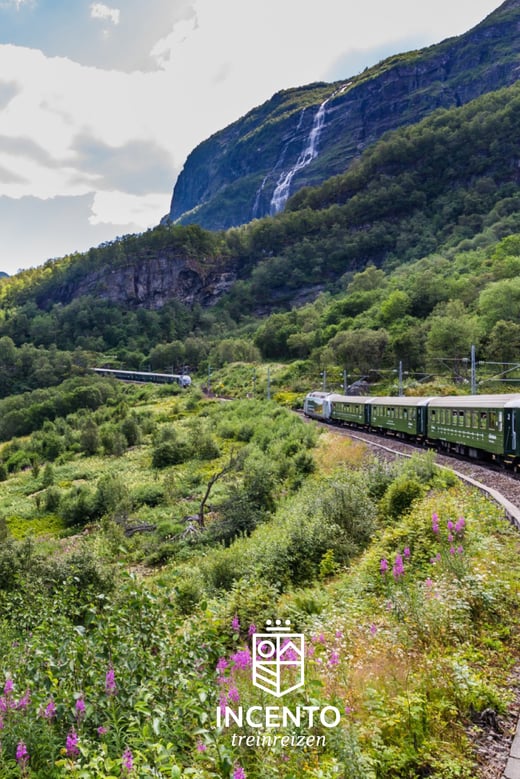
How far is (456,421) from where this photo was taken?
20.8 metres

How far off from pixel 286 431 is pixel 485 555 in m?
26.5

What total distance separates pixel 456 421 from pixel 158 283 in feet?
463

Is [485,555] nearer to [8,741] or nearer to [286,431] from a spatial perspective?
[8,741]

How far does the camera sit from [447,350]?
52062 millimetres

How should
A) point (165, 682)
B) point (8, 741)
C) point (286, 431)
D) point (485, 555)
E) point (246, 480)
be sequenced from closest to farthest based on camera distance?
1. point (8, 741)
2. point (165, 682)
3. point (485, 555)
4. point (246, 480)
5. point (286, 431)

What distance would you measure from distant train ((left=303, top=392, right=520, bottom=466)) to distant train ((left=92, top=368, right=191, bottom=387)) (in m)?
54.2

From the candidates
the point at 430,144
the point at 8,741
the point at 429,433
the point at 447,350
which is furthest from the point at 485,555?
the point at 430,144

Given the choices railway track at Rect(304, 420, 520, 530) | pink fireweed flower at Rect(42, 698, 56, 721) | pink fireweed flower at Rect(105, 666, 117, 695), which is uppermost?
pink fireweed flower at Rect(105, 666, 117, 695)

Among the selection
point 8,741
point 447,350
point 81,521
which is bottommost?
point 81,521

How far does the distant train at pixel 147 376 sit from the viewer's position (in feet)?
286

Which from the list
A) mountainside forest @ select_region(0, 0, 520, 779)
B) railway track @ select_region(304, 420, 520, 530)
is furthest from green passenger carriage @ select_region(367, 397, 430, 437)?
railway track @ select_region(304, 420, 520, 530)

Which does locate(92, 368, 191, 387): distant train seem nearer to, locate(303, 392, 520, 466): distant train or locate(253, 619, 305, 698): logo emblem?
locate(303, 392, 520, 466): distant train

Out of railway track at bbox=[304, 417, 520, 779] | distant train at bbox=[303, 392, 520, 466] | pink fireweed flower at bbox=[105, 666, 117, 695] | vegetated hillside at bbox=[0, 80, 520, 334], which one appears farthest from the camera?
vegetated hillside at bbox=[0, 80, 520, 334]

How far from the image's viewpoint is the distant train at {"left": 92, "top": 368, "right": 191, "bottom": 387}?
286ft
